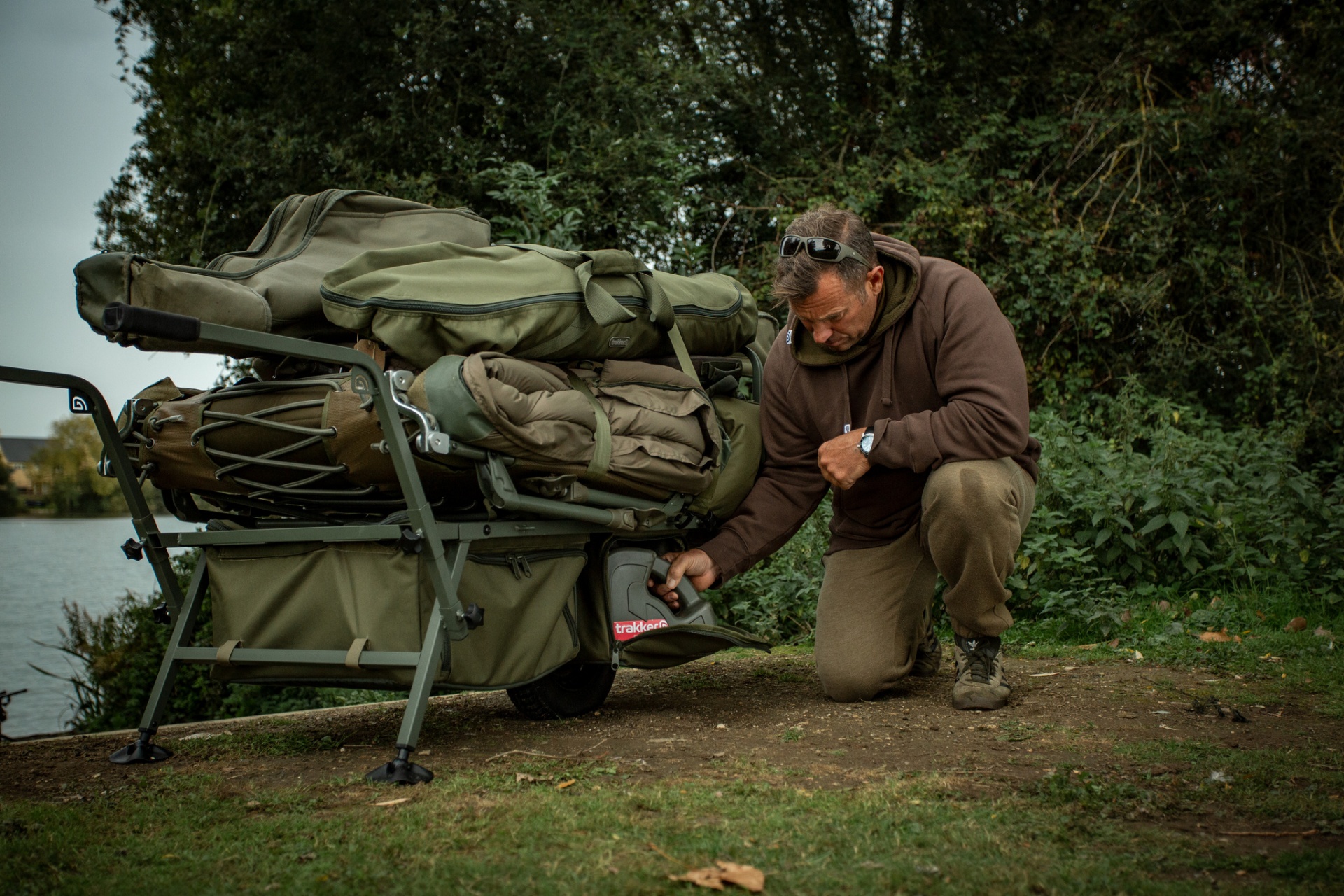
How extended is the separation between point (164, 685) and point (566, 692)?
1.11 metres

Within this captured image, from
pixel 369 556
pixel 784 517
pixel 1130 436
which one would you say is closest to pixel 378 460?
pixel 369 556

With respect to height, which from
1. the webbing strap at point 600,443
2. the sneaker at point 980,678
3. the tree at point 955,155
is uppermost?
the tree at point 955,155

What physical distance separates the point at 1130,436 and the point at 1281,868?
4.88 meters

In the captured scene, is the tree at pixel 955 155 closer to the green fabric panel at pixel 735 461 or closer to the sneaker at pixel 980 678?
the green fabric panel at pixel 735 461

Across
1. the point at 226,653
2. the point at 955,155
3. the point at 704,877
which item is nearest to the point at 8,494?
the point at 226,653

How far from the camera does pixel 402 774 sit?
240 cm

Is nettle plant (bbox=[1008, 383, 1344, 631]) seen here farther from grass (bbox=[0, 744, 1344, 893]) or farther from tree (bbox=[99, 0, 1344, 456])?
grass (bbox=[0, 744, 1344, 893])

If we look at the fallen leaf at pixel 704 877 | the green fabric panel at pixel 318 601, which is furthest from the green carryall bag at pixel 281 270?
the fallen leaf at pixel 704 877

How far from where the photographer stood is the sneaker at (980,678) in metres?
3.13

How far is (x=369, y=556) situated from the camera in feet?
8.63

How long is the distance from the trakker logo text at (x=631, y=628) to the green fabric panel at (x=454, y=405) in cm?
82

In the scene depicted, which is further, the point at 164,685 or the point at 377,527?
the point at 164,685

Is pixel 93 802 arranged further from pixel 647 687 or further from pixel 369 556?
pixel 647 687

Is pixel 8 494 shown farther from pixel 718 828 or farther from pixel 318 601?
pixel 718 828
